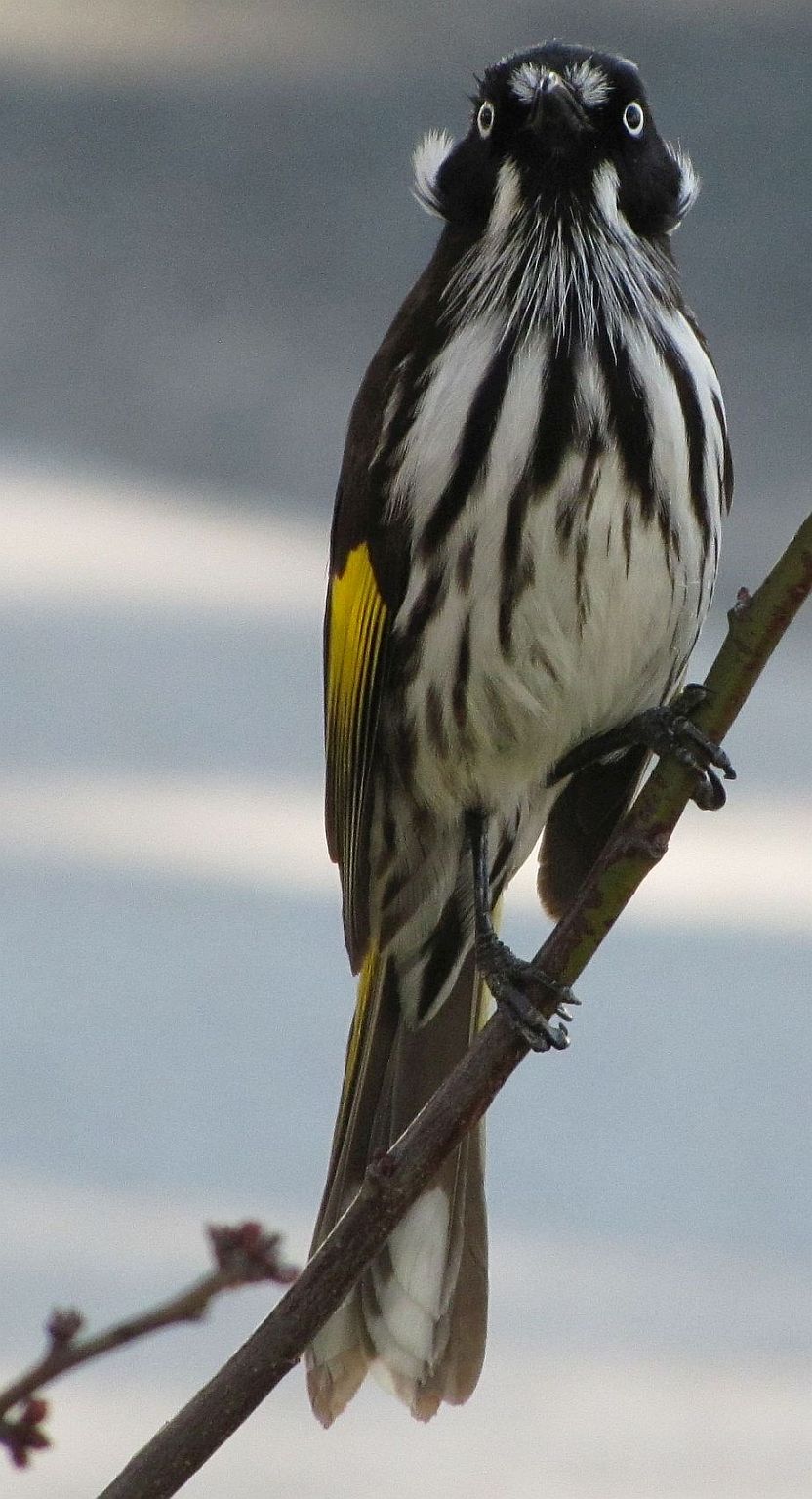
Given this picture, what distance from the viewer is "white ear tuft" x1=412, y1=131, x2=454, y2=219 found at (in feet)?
6.16

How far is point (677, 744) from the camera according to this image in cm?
146

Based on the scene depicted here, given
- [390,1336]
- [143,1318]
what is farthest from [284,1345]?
[390,1336]

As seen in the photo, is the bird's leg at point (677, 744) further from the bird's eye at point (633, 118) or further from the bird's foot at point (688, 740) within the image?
the bird's eye at point (633, 118)

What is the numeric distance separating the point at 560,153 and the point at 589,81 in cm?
9

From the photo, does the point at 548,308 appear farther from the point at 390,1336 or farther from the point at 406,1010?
the point at 390,1336

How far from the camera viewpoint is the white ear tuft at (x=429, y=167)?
1878 mm

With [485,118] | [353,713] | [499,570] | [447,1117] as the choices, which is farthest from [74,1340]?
[485,118]

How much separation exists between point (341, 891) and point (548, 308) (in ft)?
2.25

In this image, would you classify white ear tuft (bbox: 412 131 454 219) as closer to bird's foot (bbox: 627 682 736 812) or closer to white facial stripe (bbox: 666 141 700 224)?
white facial stripe (bbox: 666 141 700 224)

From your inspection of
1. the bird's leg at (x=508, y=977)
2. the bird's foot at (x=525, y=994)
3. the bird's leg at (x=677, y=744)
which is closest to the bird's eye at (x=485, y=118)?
the bird's leg at (x=677, y=744)

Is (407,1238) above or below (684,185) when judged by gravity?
below

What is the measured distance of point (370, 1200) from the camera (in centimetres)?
114

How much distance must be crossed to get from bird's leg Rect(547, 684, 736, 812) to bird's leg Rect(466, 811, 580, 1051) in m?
0.12

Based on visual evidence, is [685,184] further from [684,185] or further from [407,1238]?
[407,1238]
